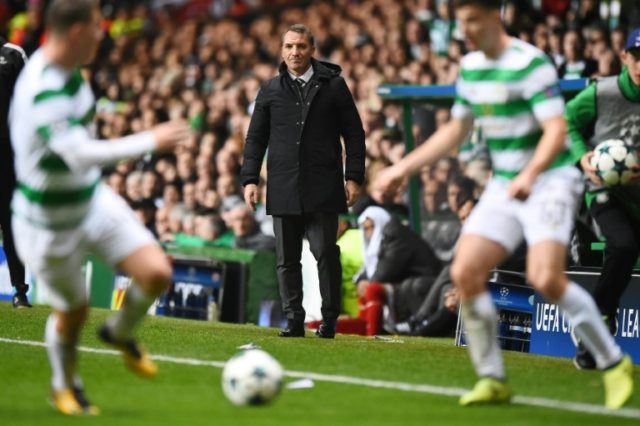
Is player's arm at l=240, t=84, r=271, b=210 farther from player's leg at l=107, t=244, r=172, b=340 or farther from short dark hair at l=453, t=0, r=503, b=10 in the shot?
short dark hair at l=453, t=0, r=503, b=10

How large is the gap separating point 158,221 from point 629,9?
670 cm

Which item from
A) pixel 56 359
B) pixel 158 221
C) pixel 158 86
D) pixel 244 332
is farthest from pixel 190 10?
pixel 56 359

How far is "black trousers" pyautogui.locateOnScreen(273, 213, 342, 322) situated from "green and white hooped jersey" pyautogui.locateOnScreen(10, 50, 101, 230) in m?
4.56

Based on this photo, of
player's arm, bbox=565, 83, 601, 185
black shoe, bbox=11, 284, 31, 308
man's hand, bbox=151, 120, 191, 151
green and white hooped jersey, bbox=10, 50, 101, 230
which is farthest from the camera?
black shoe, bbox=11, 284, 31, 308

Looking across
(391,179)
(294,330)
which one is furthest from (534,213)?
(294,330)

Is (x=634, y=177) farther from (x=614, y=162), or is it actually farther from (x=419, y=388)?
(x=419, y=388)

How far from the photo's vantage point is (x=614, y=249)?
9.89 m

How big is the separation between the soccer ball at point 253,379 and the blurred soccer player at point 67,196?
1.90ft

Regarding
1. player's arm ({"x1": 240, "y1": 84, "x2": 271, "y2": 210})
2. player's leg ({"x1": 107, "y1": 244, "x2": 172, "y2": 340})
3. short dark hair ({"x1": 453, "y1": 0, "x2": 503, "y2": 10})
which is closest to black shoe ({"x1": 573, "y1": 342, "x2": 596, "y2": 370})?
short dark hair ({"x1": 453, "y1": 0, "x2": 503, "y2": 10})

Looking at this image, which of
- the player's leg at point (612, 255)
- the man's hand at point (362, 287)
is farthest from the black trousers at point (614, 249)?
the man's hand at point (362, 287)

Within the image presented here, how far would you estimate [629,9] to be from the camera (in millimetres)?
19391

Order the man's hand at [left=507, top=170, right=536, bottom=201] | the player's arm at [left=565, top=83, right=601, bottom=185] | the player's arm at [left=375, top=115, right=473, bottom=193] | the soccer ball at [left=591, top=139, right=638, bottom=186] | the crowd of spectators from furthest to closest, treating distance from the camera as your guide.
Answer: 1. the crowd of spectators
2. the player's arm at [left=565, top=83, right=601, bottom=185]
3. the soccer ball at [left=591, top=139, right=638, bottom=186]
4. the player's arm at [left=375, top=115, right=473, bottom=193]
5. the man's hand at [left=507, top=170, right=536, bottom=201]

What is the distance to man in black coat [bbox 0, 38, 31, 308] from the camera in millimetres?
12938

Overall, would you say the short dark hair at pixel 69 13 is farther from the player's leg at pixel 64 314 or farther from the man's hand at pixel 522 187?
the man's hand at pixel 522 187
